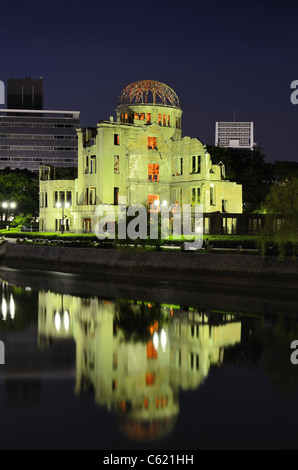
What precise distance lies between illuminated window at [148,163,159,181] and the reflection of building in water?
3616 centimetres

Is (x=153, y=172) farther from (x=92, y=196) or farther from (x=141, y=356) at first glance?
(x=141, y=356)

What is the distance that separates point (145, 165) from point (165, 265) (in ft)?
90.2

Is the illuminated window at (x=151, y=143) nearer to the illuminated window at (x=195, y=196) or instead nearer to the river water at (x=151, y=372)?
the illuminated window at (x=195, y=196)

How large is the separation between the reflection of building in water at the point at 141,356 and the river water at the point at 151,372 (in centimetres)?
5

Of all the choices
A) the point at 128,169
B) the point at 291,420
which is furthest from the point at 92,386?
the point at 128,169

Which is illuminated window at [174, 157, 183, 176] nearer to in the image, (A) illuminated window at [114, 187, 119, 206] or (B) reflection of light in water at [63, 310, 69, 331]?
(A) illuminated window at [114, 187, 119, 206]

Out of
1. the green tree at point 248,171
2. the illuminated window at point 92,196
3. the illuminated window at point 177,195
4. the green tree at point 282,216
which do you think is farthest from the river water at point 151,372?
the green tree at point 248,171

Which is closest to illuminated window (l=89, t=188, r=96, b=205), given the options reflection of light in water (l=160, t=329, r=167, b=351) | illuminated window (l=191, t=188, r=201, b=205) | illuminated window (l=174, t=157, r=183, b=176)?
illuminated window (l=174, t=157, r=183, b=176)

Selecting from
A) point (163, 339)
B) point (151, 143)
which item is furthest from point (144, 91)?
point (163, 339)

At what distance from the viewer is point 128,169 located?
70.8 meters

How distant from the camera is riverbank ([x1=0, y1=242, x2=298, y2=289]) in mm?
39812

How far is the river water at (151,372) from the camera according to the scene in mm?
15367
